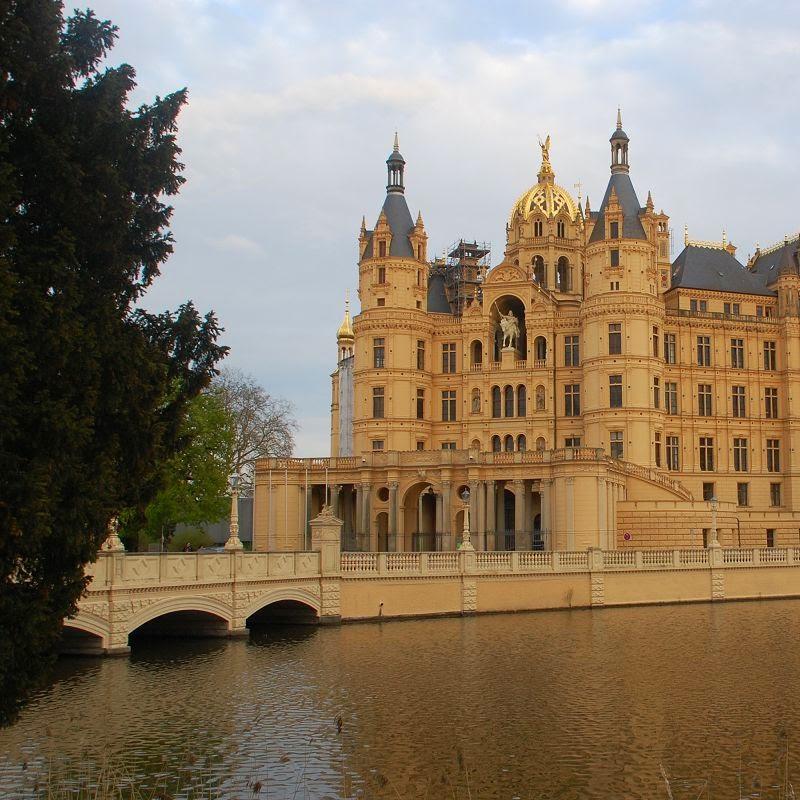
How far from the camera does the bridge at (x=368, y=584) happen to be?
3170cm

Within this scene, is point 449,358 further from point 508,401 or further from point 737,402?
point 737,402

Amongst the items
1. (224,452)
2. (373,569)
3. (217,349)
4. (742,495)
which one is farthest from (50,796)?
(742,495)

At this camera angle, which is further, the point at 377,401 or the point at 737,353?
the point at 737,353

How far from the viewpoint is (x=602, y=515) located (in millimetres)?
56562

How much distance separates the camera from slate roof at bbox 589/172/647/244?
66000 millimetres

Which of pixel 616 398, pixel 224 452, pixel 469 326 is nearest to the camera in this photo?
pixel 224 452

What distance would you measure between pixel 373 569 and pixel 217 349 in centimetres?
2703

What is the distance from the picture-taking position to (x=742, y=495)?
70.6 meters

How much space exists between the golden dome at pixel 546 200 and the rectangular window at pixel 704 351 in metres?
12.5

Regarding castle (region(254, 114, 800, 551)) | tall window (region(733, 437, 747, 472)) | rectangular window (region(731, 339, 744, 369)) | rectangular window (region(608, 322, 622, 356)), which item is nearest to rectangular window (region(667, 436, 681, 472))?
castle (region(254, 114, 800, 551))

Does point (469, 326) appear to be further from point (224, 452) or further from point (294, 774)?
point (294, 774)

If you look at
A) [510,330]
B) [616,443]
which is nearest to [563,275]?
[510,330]

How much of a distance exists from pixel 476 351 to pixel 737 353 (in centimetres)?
1662

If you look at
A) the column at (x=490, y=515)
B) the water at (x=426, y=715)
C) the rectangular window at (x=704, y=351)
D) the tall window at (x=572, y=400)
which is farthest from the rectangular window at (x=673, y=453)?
the water at (x=426, y=715)
